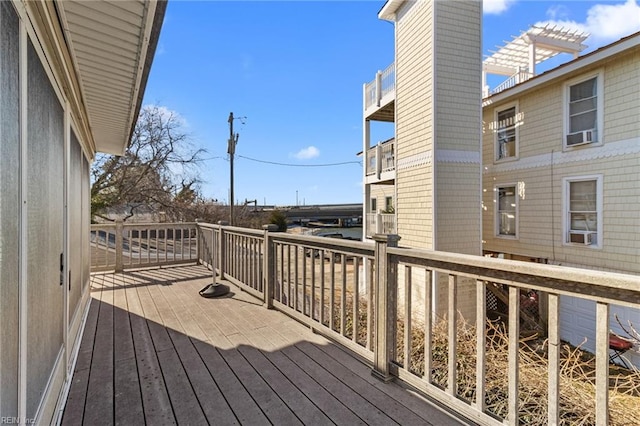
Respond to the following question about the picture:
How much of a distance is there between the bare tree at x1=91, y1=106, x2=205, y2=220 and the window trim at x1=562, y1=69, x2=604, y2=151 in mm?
13655

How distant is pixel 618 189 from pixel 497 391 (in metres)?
6.83

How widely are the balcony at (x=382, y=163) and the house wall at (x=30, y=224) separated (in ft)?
27.2

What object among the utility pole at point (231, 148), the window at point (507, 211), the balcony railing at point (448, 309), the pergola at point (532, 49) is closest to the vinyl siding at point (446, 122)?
the window at point (507, 211)

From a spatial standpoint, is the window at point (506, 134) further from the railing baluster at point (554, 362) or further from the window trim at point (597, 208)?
the railing baluster at point (554, 362)

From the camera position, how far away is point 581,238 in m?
7.22

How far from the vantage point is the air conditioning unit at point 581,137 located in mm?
7107

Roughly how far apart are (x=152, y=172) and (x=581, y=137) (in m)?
14.9

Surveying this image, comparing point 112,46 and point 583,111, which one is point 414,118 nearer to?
point 583,111

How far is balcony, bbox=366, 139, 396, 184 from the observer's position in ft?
31.4

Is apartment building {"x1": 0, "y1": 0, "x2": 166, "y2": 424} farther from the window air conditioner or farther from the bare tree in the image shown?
the bare tree

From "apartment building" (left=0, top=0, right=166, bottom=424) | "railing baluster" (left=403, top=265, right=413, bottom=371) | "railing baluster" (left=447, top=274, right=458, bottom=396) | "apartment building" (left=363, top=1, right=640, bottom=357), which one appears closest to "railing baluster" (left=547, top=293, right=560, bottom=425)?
"railing baluster" (left=447, top=274, right=458, bottom=396)

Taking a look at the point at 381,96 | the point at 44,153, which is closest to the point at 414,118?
the point at 381,96

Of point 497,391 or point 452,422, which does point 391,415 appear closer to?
point 452,422

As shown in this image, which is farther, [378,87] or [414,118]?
[378,87]
